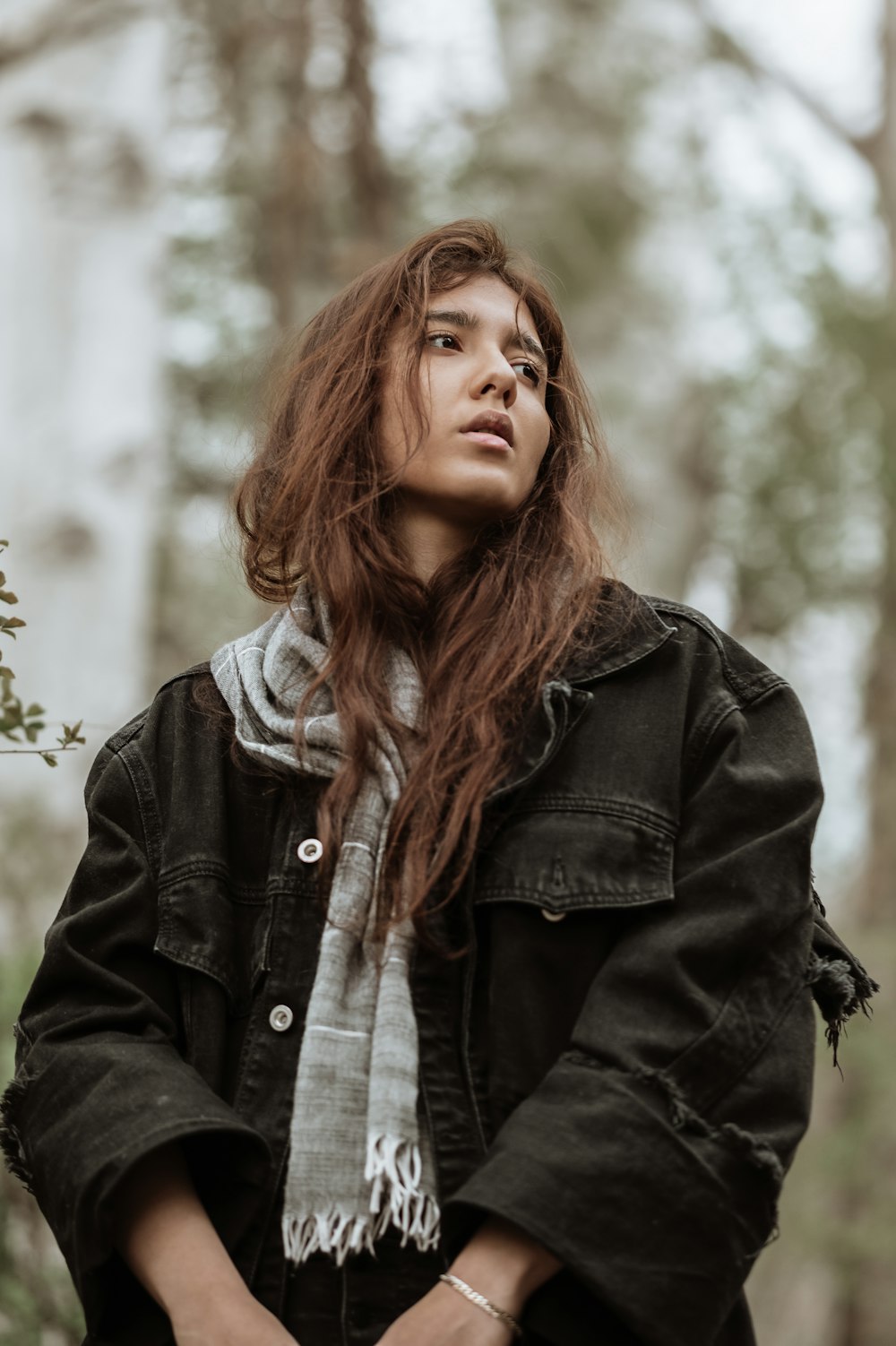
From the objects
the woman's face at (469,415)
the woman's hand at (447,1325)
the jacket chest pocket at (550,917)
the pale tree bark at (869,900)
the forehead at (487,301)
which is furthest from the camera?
the pale tree bark at (869,900)

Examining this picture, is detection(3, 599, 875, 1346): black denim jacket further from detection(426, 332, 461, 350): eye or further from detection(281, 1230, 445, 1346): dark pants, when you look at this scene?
detection(426, 332, 461, 350): eye

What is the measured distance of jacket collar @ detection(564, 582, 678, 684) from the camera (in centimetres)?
220

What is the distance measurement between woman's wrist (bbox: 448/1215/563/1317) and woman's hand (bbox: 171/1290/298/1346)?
0.22 metres

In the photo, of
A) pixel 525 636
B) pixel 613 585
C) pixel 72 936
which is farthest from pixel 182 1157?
pixel 613 585

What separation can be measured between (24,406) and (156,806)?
4.07 m

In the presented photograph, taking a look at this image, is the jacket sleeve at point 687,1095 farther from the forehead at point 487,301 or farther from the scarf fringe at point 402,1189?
the forehead at point 487,301

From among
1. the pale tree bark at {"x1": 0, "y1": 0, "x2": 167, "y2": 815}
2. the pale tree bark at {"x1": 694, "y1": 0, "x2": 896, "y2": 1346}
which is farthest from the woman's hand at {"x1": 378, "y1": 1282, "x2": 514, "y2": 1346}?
the pale tree bark at {"x1": 694, "y1": 0, "x2": 896, "y2": 1346}

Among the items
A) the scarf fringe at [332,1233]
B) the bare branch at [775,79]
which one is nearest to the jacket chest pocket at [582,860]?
the scarf fringe at [332,1233]

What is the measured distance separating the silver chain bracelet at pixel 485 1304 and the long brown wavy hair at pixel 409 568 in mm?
423

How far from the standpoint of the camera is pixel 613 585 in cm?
237

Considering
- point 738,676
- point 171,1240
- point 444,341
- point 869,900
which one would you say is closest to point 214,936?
point 171,1240

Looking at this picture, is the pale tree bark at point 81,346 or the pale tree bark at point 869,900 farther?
the pale tree bark at point 869,900

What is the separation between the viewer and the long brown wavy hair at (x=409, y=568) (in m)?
2.12

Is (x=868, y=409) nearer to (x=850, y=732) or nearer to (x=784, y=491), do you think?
(x=784, y=491)
